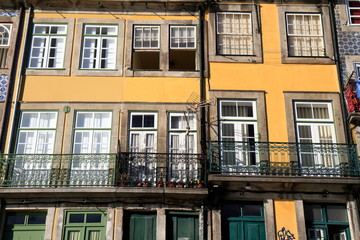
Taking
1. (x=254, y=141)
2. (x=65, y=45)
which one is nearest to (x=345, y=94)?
(x=254, y=141)

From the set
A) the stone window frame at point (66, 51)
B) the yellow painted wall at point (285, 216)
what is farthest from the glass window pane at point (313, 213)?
the stone window frame at point (66, 51)

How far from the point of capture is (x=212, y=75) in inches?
512

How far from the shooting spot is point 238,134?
12.5 meters

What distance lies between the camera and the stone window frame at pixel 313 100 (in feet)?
40.6

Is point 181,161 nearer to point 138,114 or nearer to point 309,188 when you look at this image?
point 138,114

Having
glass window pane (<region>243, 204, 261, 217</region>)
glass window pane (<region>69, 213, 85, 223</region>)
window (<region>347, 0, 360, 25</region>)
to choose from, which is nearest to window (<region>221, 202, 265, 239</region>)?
glass window pane (<region>243, 204, 261, 217</region>)

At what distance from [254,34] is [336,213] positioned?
5.29 metres

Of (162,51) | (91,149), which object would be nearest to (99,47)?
(162,51)

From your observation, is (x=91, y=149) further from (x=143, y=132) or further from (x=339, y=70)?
(x=339, y=70)

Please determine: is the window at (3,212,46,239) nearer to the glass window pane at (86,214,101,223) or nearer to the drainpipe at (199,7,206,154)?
the glass window pane at (86,214,101,223)

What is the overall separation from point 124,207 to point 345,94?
6.52 metres

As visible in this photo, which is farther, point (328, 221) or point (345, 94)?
point (345, 94)

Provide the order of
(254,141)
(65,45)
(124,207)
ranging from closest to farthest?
1. (124,207)
2. (254,141)
3. (65,45)

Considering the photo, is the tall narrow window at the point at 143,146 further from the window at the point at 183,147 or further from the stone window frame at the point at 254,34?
the stone window frame at the point at 254,34
